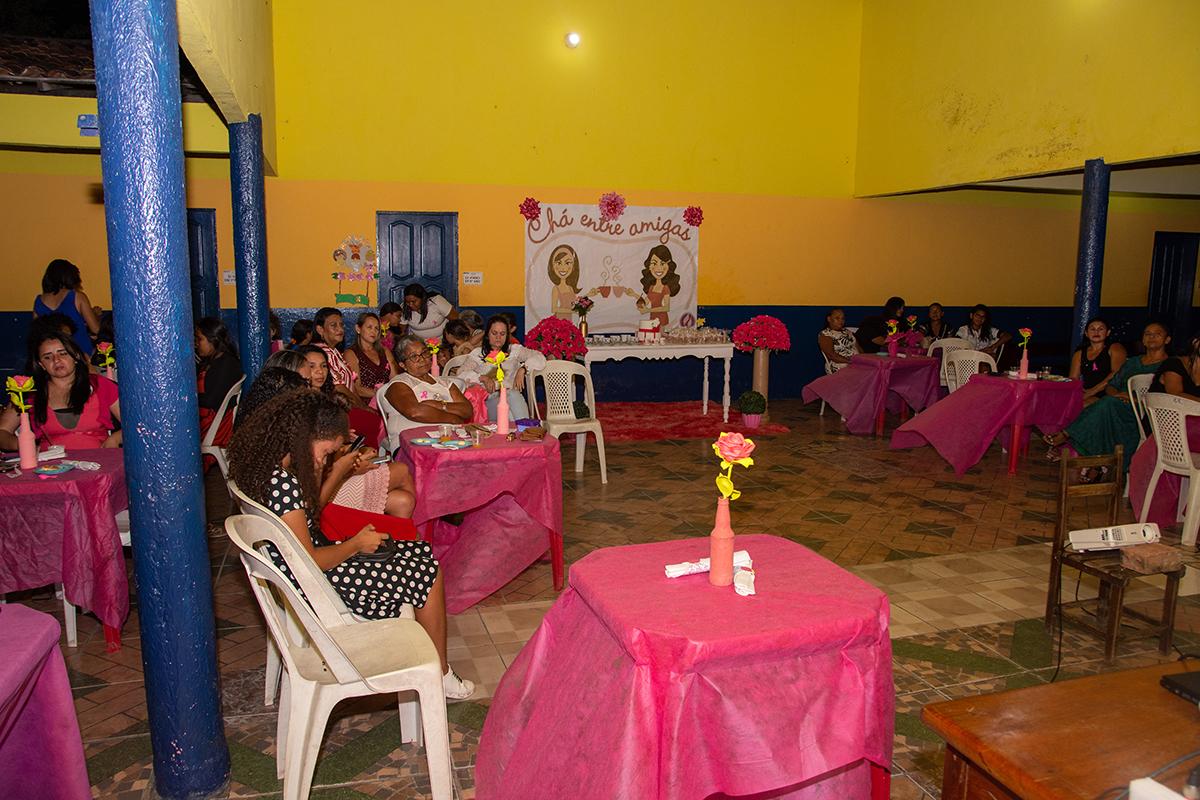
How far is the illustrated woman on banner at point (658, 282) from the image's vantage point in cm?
1136

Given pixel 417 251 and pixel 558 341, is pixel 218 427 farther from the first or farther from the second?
pixel 417 251

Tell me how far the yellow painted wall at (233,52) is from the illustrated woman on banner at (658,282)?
4.71 meters

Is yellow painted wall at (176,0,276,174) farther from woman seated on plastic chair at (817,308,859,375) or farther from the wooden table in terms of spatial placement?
woman seated on plastic chair at (817,308,859,375)

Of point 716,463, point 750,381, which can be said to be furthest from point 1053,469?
point 750,381

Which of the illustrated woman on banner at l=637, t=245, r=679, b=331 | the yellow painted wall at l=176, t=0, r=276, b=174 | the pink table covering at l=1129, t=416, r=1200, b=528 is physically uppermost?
the yellow painted wall at l=176, t=0, r=276, b=174

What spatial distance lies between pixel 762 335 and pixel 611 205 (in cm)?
262

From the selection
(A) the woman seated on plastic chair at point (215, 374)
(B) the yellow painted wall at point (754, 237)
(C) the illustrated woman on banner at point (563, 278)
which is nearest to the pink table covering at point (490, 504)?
(A) the woman seated on plastic chair at point (215, 374)

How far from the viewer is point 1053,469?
7.79m

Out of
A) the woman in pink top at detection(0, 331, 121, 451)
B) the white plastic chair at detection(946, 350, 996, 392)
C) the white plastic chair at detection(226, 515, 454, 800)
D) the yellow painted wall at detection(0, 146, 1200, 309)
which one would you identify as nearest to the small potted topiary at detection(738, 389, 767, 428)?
the white plastic chair at detection(946, 350, 996, 392)

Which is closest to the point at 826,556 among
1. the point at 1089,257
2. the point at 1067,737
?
the point at 1067,737

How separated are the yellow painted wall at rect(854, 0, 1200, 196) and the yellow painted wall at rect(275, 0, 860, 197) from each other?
0.80 m

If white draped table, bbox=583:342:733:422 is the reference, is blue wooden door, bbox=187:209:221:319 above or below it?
above

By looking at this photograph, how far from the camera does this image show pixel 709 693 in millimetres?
2305

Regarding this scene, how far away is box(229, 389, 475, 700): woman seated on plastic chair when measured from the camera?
10.5ft
